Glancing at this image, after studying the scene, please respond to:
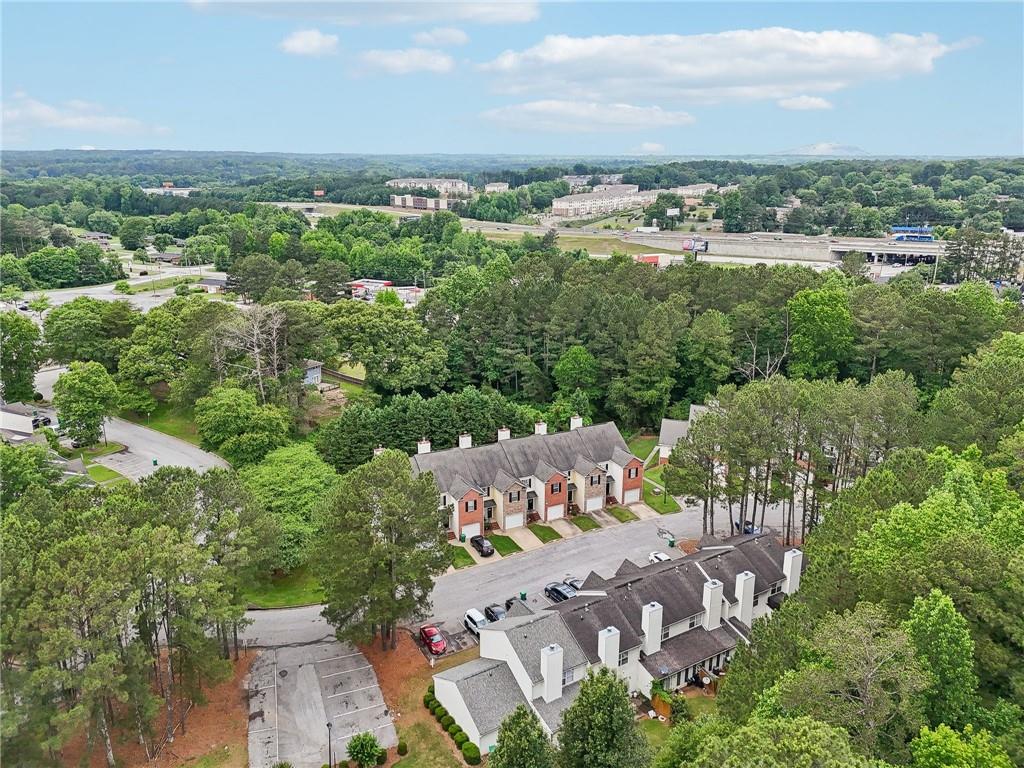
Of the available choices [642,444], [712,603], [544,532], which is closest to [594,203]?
[642,444]

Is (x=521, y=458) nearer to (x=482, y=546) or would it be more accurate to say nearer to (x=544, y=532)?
(x=544, y=532)

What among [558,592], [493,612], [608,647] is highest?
[608,647]

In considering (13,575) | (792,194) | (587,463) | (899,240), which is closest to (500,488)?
(587,463)

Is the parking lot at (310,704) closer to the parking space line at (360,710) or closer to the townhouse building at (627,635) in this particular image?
the parking space line at (360,710)

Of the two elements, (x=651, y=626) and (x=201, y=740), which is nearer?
(x=201, y=740)

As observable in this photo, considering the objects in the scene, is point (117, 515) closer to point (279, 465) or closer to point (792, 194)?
point (279, 465)

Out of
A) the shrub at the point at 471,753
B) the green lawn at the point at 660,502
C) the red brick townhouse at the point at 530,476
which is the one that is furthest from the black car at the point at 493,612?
the green lawn at the point at 660,502
